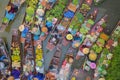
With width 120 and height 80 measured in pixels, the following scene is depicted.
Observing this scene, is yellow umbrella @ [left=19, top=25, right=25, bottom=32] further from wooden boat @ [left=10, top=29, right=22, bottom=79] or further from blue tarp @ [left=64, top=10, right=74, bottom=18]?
blue tarp @ [left=64, top=10, right=74, bottom=18]

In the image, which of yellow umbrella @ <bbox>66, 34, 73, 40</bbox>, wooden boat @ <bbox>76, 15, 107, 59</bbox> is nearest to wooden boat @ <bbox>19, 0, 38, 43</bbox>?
yellow umbrella @ <bbox>66, 34, 73, 40</bbox>

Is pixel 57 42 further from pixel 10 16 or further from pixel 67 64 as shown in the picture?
pixel 10 16

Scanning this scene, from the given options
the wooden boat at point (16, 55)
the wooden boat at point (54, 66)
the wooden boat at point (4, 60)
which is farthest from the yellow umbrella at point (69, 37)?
the wooden boat at point (4, 60)

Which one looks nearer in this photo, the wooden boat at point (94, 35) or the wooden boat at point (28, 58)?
the wooden boat at point (94, 35)

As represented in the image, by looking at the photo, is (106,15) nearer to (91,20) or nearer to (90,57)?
(91,20)

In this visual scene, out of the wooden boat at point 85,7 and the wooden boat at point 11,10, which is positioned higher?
the wooden boat at point 85,7

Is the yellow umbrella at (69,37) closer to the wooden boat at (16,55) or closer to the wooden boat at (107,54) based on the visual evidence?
the wooden boat at (107,54)

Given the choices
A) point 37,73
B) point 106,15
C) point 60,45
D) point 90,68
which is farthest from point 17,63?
point 106,15

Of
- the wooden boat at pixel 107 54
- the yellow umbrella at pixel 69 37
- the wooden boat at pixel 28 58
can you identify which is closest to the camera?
the wooden boat at pixel 107 54
